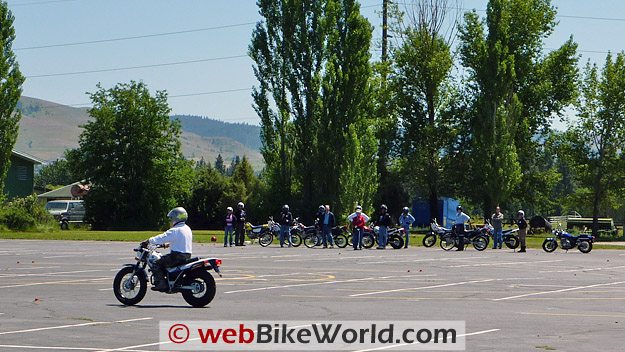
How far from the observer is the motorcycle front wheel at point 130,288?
18688mm

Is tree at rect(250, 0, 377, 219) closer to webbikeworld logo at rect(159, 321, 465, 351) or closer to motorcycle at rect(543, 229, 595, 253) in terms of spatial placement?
motorcycle at rect(543, 229, 595, 253)

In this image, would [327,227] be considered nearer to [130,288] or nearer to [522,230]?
[522,230]

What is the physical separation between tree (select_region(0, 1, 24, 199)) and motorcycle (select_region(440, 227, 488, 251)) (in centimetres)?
3492

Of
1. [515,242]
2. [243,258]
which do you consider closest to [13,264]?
[243,258]

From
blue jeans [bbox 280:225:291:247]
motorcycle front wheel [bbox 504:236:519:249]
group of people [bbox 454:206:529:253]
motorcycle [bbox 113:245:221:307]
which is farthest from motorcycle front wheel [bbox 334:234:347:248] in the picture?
motorcycle [bbox 113:245:221:307]

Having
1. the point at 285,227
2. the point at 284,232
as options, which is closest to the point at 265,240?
the point at 284,232

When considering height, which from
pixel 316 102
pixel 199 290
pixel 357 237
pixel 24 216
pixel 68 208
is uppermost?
pixel 316 102

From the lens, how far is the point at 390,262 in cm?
3419

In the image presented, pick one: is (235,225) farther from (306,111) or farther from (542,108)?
(542,108)

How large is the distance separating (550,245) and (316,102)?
26.6 metres

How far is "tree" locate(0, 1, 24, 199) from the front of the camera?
2800 inches

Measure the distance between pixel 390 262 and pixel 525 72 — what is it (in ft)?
156

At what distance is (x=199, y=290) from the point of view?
18500 millimetres

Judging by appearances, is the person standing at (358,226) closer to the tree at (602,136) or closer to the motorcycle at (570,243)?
the motorcycle at (570,243)
